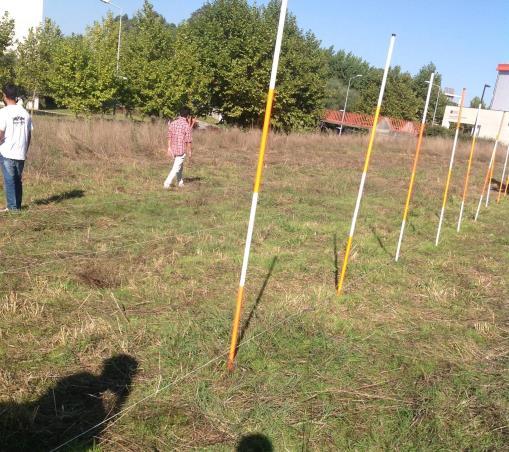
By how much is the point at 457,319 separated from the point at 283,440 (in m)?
2.77

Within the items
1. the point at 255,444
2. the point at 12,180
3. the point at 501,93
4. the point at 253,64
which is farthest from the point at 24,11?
the point at 255,444

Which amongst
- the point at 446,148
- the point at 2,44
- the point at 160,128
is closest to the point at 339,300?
the point at 160,128

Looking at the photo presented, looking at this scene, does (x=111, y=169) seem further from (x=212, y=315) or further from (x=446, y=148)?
(x=446, y=148)

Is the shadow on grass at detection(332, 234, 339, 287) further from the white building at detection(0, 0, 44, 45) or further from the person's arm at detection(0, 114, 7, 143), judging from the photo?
the white building at detection(0, 0, 44, 45)

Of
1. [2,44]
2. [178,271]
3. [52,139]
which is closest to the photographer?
[178,271]

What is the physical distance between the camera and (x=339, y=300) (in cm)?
505

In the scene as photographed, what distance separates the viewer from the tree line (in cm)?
2288

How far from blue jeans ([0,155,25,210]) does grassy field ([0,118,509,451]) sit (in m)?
0.29

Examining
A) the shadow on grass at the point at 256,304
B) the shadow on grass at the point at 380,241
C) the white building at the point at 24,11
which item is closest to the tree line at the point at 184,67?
the shadow on grass at the point at 380,241

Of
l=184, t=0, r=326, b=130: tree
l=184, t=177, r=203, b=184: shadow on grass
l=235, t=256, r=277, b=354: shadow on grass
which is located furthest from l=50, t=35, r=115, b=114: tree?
l=235, t=256, r=277, b=354: shadow on grass

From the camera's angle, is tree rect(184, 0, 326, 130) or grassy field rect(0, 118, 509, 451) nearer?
grassy field rect(0, 118, 509, 451)

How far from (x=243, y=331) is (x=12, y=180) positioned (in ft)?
15.3

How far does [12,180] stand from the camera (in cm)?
694

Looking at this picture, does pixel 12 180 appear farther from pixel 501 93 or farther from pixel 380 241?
pixel 501 93
